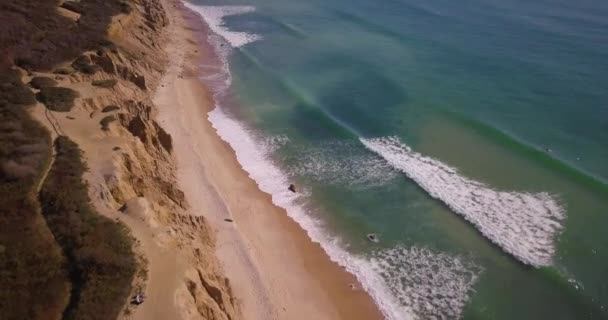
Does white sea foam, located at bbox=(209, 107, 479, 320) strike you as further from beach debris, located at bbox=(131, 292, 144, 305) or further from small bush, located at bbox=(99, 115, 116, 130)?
beach debris, located at bbox=(131, 292, 144, 305)

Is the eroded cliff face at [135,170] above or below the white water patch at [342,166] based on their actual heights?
above

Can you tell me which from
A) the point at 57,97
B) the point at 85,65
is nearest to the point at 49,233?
the point at 57,97

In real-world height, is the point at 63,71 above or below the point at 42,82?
below

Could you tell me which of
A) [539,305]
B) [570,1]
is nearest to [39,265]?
[539,305]

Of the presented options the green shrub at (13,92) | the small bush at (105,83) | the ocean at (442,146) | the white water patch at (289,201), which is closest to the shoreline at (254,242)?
the white water patch at (289,201)

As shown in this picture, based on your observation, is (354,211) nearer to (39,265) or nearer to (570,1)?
(39,265)

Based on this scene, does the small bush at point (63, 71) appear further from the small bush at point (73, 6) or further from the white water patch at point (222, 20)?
the white water patch at point (222, 20)

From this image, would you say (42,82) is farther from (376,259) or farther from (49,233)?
(376,259)
